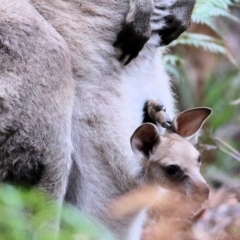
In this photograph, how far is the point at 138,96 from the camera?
4973 millimetres

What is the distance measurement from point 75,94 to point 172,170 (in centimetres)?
72

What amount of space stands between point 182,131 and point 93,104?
51cm

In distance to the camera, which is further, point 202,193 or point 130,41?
point 130,41

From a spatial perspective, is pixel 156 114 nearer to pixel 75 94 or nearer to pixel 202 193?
pixel 75 94

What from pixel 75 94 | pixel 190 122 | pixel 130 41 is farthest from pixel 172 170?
pixel 130 41

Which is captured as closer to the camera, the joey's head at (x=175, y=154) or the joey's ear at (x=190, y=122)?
the joey's head at (x=175, y=154)

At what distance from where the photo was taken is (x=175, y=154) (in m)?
4.36

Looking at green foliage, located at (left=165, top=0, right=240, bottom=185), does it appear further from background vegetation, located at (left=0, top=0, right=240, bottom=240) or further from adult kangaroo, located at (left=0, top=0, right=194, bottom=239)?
adult kangaroo, located at (left=0, top=0, right=194, bottom=239)

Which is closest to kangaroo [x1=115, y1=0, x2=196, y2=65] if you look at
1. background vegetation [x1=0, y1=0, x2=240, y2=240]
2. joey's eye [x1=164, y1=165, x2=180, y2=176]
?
joey's eye [x1=164, y1=165, x2=180, y2=176]

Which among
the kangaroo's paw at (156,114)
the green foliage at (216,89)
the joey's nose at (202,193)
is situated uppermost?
the joey's nose at (202,193)

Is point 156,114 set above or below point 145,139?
below

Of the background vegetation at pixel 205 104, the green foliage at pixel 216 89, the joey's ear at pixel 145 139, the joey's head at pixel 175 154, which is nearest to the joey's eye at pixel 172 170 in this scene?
the joey's head at pixel 175 154

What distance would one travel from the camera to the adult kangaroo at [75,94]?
4293mm

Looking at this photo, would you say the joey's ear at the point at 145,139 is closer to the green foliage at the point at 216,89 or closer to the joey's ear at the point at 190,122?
the joey's ear at the point at 190,122
